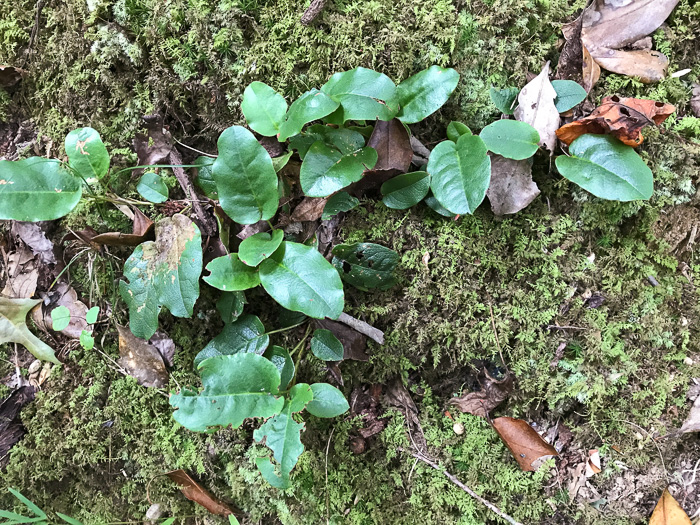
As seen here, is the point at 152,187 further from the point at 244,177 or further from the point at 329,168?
the point at 329,168

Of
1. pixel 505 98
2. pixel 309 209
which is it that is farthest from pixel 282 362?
pixel 505 98

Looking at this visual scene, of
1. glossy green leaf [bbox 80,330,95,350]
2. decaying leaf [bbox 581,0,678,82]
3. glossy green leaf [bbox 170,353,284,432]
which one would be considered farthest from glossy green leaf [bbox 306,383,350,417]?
decaying leaf [bbox 581,0,678,82]

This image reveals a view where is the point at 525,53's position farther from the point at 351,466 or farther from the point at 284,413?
the point at 351,466

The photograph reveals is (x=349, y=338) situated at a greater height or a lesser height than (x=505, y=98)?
lesser

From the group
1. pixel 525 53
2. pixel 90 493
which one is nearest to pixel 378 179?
pixel 525 53

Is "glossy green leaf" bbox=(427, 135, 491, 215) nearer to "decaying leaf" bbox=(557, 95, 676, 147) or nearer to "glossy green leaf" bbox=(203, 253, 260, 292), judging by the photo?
"decaying leaf" bbox=(557, 95, 676, 147)

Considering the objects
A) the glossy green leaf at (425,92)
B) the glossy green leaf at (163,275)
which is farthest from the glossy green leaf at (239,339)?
the glossy green leaf at (425,92)

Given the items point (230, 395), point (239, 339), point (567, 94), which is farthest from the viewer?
point (239, 339)
